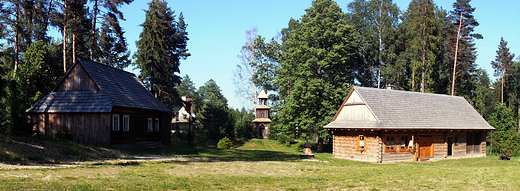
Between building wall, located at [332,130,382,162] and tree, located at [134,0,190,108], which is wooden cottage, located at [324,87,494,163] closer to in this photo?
building wall, located at [332,130,382,162]

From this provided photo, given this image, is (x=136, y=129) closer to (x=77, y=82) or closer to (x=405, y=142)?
(x=77, y=82)

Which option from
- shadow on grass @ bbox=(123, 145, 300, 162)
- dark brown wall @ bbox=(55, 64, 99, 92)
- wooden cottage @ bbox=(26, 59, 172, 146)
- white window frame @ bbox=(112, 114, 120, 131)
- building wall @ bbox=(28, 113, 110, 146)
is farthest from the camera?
dark brown wall @ bbox=(55, 64, 99, 92)

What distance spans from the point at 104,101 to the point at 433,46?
133 ft

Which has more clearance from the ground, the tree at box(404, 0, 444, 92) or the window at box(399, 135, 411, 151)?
the tree at box(404, 0, 444, 92)

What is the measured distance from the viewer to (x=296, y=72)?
40844mm

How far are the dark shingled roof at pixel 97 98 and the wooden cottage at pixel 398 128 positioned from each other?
15.8 meters

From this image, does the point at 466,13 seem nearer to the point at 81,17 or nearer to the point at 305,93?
the point at 305,93

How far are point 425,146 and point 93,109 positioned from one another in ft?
84.2

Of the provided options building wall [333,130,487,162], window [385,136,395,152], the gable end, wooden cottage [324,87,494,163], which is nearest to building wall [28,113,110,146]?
the gable end

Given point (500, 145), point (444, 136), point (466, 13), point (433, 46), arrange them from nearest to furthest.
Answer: point (444, 136)
point (500, 145)
point (433, 46)
point (466, 13)

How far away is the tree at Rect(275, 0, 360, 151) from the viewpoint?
38.1 meters

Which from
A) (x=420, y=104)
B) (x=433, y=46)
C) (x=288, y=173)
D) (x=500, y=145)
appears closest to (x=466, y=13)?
(x=433, y=46)

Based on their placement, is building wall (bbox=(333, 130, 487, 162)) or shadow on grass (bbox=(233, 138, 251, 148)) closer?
building wall (bbox=(333, 130, 487, 162))

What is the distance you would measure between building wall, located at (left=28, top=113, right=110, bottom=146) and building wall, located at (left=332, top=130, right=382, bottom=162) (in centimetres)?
1770
